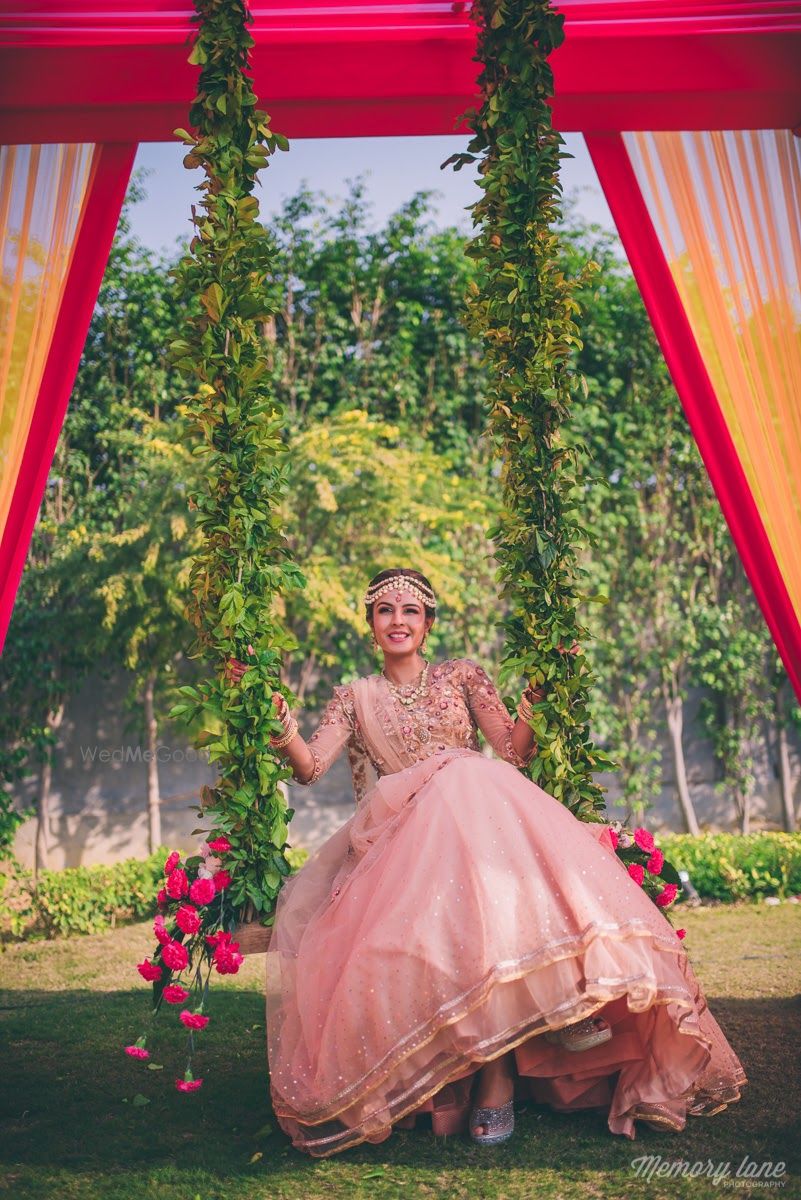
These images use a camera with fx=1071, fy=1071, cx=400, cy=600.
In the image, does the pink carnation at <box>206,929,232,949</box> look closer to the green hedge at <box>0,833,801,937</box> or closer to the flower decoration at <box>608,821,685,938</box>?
the flower decoration at <box>608,821,685,938</box>

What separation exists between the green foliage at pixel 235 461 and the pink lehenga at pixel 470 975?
306mm

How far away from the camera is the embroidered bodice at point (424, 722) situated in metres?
3.57

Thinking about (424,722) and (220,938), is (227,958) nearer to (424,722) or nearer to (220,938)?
(220,938)

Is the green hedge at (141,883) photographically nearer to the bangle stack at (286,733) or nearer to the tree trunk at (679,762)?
the tree trunk at (679,762)

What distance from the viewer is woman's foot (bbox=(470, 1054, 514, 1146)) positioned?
2756 mm

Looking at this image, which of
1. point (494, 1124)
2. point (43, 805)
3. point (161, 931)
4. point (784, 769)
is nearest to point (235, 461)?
point (161, 931)

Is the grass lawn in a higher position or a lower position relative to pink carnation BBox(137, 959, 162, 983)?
lower

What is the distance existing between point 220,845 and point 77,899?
3924 mm

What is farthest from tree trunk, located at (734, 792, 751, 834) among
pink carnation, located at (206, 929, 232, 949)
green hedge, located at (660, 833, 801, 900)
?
pink carnation, located at (206, 929, 232, 949)

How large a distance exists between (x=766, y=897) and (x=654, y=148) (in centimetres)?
491

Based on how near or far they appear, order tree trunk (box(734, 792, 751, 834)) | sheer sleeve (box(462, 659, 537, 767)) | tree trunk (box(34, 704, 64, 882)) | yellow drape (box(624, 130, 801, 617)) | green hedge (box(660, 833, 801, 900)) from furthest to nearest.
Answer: tree trunk (box(734, 792, 751, 834)) < tree trunk (box(34, 704, 64, 882)) < green hedge (box(660, 833, 801, 900)) < sheer sleeve (box(462, 659, 537, 767)) < yellow drape (box(624, 130, 801, 617))

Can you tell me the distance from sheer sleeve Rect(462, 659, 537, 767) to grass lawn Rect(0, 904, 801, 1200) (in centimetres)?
111

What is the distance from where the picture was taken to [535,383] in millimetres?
3164

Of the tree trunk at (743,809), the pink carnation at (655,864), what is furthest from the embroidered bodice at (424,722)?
the tree trunk at (743,809)
